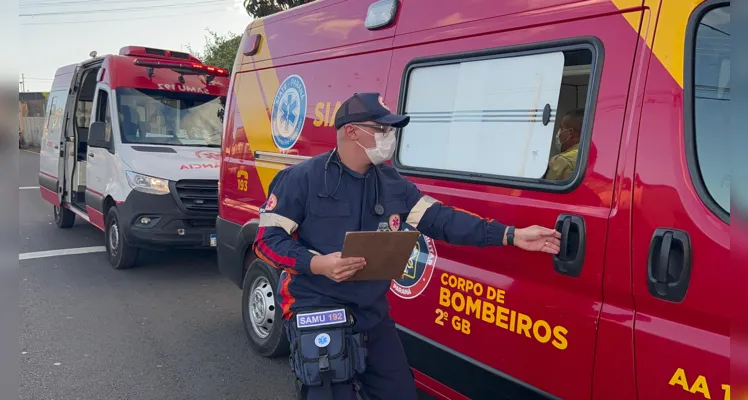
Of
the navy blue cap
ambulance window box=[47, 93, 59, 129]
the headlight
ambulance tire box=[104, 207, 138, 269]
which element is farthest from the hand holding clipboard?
ambulance window box=[47, 93, 59, 129]

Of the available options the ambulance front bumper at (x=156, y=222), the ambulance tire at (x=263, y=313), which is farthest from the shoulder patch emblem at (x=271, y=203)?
the ambulance front bumper at (x=156, y=222)

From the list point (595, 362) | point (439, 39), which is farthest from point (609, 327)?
point (439, 39)

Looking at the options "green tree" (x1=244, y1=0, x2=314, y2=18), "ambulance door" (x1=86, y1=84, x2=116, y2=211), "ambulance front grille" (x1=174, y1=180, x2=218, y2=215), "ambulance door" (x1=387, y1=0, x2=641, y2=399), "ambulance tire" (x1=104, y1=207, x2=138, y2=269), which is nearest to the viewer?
Answer: "ambulance door" (x1=387, y1=0, x2=641, y2=399)

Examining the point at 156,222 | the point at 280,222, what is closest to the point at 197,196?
the point at 156,222

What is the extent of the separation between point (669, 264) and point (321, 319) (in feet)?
4.12

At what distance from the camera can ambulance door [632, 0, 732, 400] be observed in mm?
1766

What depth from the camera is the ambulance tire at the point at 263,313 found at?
4.27 meters

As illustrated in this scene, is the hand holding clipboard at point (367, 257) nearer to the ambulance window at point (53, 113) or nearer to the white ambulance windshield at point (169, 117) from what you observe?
the white ambulance windshield at point (169, 117)

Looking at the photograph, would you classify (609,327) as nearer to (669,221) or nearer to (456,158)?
(669,221)

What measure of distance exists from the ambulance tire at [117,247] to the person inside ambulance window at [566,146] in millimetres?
5586

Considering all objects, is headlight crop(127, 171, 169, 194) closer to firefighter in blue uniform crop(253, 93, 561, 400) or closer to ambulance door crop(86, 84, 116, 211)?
ambulance door crop(86, 84, 116, 211)

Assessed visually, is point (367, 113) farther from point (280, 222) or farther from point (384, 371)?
point (384, 371)

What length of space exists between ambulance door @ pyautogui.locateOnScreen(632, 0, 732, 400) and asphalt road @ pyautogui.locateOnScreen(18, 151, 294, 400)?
2577mm

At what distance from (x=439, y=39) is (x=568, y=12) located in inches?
29.5
